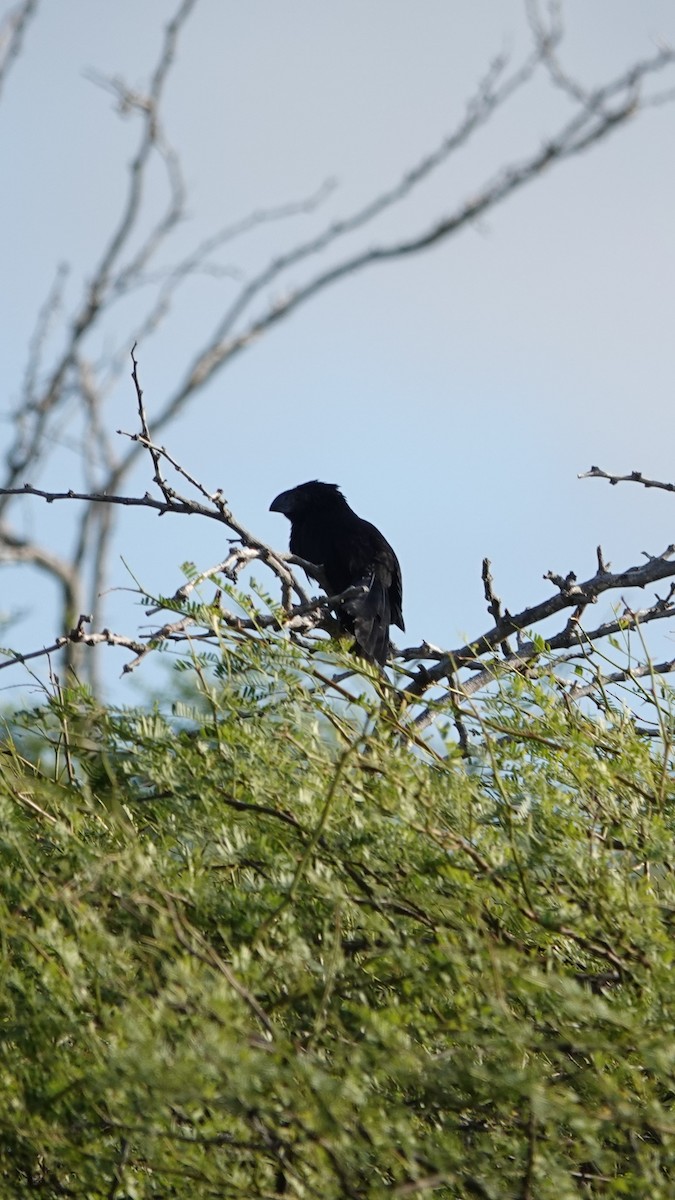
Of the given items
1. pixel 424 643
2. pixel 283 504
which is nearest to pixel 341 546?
pixel 283 504

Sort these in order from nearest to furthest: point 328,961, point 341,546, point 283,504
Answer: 1. point 328,961
2. point 341,546
3. point 283,504

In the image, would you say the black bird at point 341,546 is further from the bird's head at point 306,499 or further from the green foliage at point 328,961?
the green foliage at point 328,961

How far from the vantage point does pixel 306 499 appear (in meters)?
5.75

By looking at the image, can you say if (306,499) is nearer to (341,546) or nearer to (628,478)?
(341,546)

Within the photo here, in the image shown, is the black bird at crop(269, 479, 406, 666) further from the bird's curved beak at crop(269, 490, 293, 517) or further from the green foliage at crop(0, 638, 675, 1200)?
the green foliage at crop(0, 638, 675, 1200)

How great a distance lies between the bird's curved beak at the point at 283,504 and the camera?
18.6 feet

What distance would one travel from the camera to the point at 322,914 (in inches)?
82.4

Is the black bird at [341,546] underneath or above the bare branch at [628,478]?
above

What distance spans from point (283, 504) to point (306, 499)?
0.41 ft

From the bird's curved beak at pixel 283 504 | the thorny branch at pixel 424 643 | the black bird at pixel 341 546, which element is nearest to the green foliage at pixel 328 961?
the thorny branch at pixel 424 643

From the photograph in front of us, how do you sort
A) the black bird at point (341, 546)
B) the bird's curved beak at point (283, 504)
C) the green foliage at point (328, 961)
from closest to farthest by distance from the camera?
the green foliage at point (328, 961), the black bird at point (341, 546), the bird's curved beak at point (283, 504)

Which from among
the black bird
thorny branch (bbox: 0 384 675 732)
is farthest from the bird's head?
thorny branch (bbox: 0 384 675 732)

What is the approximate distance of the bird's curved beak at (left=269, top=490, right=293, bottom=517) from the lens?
5664 millimetres

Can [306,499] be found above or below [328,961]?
above
